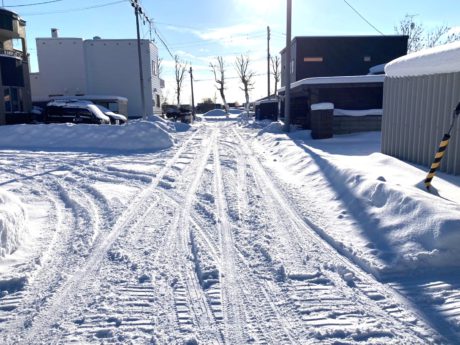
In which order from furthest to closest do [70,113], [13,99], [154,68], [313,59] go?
[154,68] < [313,59] < [13,99] < [70,113]

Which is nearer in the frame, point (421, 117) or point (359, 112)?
point (421, 117)

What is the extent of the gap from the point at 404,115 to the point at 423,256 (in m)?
6.43

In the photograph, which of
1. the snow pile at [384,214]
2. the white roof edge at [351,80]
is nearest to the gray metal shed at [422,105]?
the snow pile at [384,214]

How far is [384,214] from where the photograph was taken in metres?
5.46

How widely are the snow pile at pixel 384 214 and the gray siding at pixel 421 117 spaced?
445 millimetres

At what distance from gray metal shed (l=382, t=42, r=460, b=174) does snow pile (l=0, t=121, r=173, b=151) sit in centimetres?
946

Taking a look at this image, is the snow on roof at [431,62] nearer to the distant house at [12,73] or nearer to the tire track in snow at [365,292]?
the tire track in snow at [365,292]

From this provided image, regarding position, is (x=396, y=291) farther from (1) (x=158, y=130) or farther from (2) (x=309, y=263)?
(1) (x=158, y=130)

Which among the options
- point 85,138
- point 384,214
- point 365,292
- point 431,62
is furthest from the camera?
point 85,138

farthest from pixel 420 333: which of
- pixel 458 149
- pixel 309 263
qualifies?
pixel 458 149

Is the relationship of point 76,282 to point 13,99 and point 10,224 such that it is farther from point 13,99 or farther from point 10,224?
point 13,99

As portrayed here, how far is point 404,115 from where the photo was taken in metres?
9.62

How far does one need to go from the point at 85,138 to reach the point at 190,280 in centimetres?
1432

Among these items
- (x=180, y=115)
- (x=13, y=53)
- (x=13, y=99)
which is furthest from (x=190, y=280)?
(x=180, y=115)
